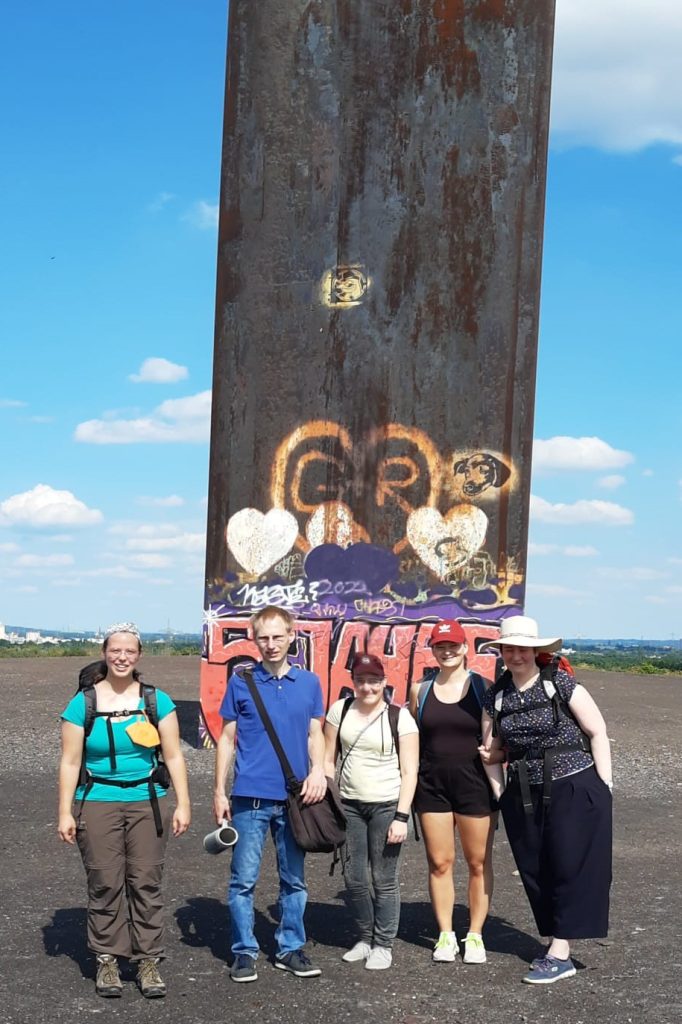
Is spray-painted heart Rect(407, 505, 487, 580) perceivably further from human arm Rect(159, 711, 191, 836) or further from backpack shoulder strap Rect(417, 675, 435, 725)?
human arm Rect(159, 711, 191, 836)

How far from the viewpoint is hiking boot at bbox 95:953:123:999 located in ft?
18.1

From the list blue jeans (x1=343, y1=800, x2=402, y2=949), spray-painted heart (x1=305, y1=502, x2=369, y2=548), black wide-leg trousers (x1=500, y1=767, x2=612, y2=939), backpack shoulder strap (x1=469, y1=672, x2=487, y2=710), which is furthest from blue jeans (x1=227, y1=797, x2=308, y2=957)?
spray-painted heart (x1=305, y1=502, x2=369, y2=548)

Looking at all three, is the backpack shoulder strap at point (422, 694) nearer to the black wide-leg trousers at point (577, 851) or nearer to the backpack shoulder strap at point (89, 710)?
the black wide-leg trousers at point (577, 851)

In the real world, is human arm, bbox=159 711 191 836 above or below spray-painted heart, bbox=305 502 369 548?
below

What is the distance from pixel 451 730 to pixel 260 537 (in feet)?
24.7

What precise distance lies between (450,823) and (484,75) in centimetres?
999

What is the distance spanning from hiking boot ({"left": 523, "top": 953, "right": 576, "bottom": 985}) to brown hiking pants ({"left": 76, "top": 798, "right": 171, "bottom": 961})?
1.94 meters

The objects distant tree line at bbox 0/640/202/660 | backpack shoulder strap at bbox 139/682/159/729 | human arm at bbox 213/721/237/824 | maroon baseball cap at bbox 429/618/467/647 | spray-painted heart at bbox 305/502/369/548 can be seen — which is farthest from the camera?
distant tree line at bbox 0/640/202/660

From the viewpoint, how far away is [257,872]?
19.1 feet

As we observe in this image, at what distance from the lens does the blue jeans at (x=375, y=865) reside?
19.8 ft

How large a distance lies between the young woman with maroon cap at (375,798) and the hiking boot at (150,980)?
1.07m

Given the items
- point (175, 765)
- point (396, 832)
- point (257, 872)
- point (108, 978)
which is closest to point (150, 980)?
point (108, 978)

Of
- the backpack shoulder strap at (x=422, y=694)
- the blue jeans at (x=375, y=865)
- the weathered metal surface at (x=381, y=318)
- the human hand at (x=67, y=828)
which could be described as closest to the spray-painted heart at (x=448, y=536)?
the weathered metal surface at (x=381, y=318)

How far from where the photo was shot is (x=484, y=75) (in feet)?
43.9
